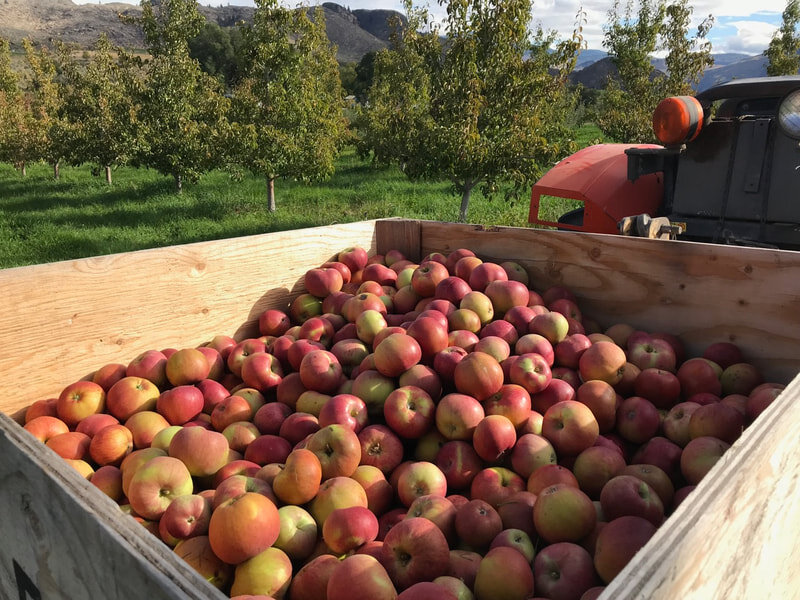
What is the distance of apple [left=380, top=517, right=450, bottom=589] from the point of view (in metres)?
1.33

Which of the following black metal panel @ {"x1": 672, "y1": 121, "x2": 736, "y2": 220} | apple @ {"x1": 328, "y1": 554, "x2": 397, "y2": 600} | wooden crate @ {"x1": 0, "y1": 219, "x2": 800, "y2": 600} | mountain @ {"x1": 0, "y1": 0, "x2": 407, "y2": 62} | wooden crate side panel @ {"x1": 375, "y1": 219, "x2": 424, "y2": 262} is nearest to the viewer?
wooden crate @ {"x1": 0, "y1": 219, "x2": 800, "y2": 600}

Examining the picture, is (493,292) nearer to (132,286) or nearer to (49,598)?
(132,286)

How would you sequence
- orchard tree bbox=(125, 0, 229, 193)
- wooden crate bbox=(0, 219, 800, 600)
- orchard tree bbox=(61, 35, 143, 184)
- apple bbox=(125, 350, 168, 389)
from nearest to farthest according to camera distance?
wooden crate bbox=(0, 219, 800, 600) → apple bbox=(125, 350, 168, 389) → orchard tree bbox=(125, 0, 229, 193) → orchard tree bbox=(61, 35, 143, 184)

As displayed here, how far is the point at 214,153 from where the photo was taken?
42.1ft

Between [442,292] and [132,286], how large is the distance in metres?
1.28

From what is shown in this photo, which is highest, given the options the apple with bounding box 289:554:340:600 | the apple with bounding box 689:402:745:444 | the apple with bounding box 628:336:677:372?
the apple with bounding box 628:336:677:372

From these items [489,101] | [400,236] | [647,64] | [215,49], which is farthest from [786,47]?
[215,49]

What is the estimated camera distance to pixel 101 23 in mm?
152500

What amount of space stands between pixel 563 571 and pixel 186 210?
1188 centimetres

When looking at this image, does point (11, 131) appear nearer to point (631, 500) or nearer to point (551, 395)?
point (551, 395)

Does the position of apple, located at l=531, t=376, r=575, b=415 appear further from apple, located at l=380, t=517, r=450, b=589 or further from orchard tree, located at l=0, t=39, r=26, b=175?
orchard tree, located at l=0, t=39, r=26, b=175

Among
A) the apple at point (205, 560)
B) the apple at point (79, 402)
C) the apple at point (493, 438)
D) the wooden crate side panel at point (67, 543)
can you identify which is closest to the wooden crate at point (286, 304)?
the wooden crate side panel at point (67, 543)

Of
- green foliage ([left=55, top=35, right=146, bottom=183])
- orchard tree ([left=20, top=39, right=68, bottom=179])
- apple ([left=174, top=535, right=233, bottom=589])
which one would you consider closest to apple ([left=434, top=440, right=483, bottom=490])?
apple ([left=174, top=535, right=233, bottom=589])

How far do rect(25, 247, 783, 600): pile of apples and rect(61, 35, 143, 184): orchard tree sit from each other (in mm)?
12929
